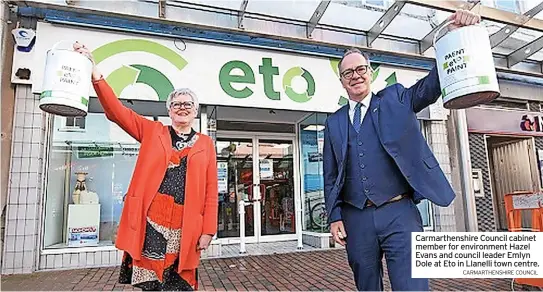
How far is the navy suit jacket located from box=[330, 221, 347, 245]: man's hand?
2 centimetres

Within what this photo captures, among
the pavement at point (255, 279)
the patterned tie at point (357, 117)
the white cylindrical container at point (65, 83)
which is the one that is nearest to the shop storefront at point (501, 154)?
the pavement at point (255, 279)

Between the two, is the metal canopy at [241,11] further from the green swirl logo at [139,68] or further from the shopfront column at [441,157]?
the shopfront column at [441,157]

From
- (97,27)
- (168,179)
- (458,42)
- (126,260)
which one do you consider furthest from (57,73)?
(97,27)

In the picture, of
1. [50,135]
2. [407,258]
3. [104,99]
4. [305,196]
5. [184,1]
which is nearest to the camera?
[407,258]

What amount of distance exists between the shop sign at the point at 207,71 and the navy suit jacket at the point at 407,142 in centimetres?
346

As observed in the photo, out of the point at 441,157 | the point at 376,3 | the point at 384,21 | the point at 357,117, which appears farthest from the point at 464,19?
the point at 441,157

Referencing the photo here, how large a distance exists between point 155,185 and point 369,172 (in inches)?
39.8

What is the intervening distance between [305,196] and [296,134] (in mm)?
1147

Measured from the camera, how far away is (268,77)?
528 cm

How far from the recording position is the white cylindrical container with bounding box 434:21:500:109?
4.26ft

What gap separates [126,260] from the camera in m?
1.88

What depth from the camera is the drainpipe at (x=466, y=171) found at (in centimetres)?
612

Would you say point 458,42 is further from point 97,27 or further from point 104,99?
point 97,27

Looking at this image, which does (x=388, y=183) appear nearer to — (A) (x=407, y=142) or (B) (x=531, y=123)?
(A) (x=407, y=142)
